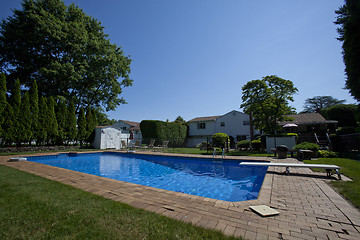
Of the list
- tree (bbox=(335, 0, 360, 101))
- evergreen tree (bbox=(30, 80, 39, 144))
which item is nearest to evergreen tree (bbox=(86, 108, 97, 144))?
evergreen tree (bbox=(30, 80, 39, 144))

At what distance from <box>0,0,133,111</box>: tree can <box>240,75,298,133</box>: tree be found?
61.3 ft

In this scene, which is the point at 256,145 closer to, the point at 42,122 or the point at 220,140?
the point at 220,140

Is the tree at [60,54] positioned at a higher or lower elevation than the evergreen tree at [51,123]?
higher

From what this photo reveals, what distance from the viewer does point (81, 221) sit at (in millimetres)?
2387

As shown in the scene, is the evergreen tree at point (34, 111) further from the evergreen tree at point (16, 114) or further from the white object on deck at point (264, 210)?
the white object on deck at point (264, 210)

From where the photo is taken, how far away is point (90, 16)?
23172mm

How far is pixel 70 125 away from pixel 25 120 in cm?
446

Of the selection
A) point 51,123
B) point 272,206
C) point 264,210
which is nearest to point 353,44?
point 272,206

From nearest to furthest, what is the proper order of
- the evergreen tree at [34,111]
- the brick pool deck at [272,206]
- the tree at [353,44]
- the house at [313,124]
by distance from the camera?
1. the brick pool deck at [272,206]
2. the tree at [353,44]
3. the evergreen tree at [34,111]
4. the house at [313,124]

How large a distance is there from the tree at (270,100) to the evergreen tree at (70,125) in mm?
20575

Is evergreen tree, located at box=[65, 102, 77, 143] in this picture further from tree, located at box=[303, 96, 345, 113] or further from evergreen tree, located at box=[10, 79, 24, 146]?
tree, located at box=[303, 96, 345, 113]

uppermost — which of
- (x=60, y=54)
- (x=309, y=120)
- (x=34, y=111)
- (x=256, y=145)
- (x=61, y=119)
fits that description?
(x=60, y=54)

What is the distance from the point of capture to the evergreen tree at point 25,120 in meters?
15.0

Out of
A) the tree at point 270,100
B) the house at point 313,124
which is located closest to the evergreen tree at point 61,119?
the tree at point 270,100
